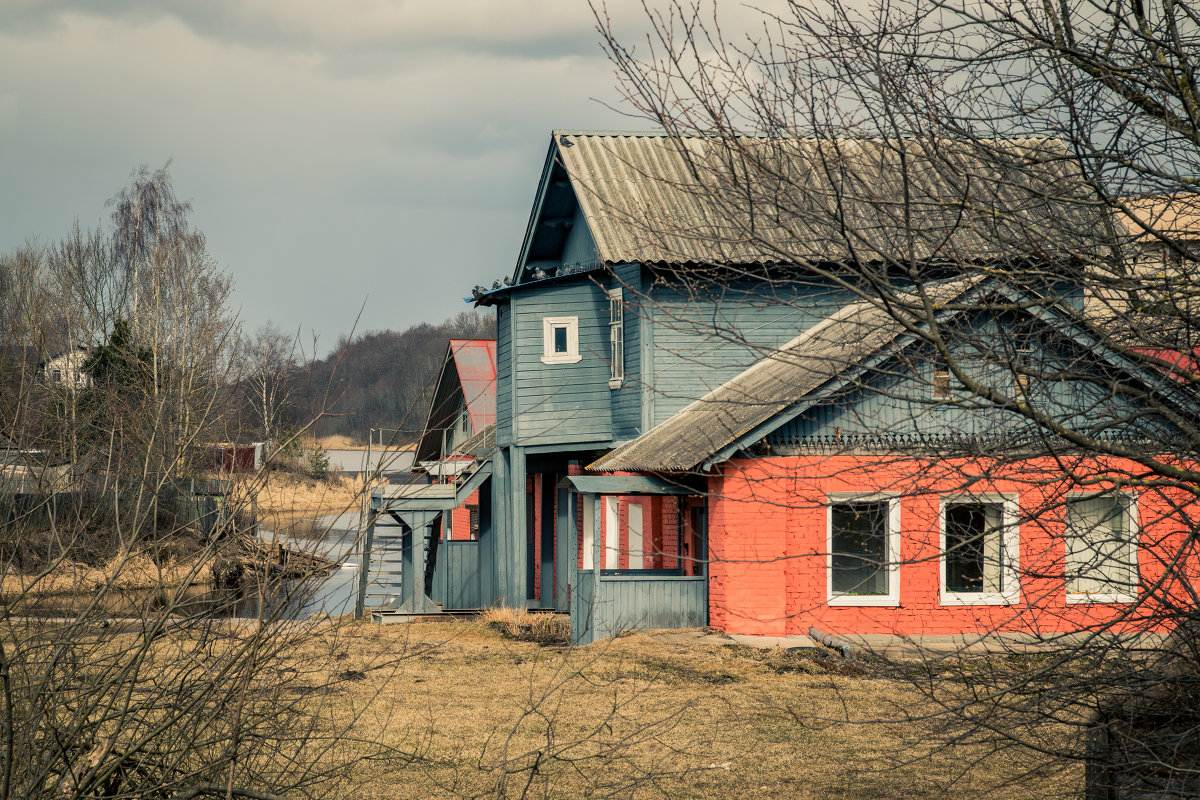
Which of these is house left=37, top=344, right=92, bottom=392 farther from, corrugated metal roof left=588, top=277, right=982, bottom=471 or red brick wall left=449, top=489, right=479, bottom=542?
red brick wall left=449, top=489, right=479, bottom=542

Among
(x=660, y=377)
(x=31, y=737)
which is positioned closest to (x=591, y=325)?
(x=660, y=377)

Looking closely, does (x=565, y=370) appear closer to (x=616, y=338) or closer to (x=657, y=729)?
(x=616, y=338)

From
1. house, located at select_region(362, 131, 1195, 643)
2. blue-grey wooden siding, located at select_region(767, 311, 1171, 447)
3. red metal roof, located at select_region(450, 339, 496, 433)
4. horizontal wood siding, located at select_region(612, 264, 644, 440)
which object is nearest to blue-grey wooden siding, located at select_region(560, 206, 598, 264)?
house, located at select_region(362, 131, 1195, 643)

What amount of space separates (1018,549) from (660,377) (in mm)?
6724

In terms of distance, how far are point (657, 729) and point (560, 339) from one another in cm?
1212

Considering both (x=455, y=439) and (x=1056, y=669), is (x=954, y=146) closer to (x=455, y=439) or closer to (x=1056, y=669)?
(x=1056, y=669)

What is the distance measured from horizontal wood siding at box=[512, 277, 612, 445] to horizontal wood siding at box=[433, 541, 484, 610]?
4947 millimetres

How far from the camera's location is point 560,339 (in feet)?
73.2

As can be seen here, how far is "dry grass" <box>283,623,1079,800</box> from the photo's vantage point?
886 centimetres

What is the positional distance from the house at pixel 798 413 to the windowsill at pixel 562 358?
0.05m

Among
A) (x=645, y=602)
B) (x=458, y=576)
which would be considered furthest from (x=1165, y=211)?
(x=458, y=576)

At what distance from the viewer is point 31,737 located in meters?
4.46

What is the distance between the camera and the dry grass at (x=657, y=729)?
8.86 meters

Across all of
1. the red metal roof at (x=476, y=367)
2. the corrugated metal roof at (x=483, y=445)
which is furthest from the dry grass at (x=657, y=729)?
the red metal roof at (x=476, y=367)
